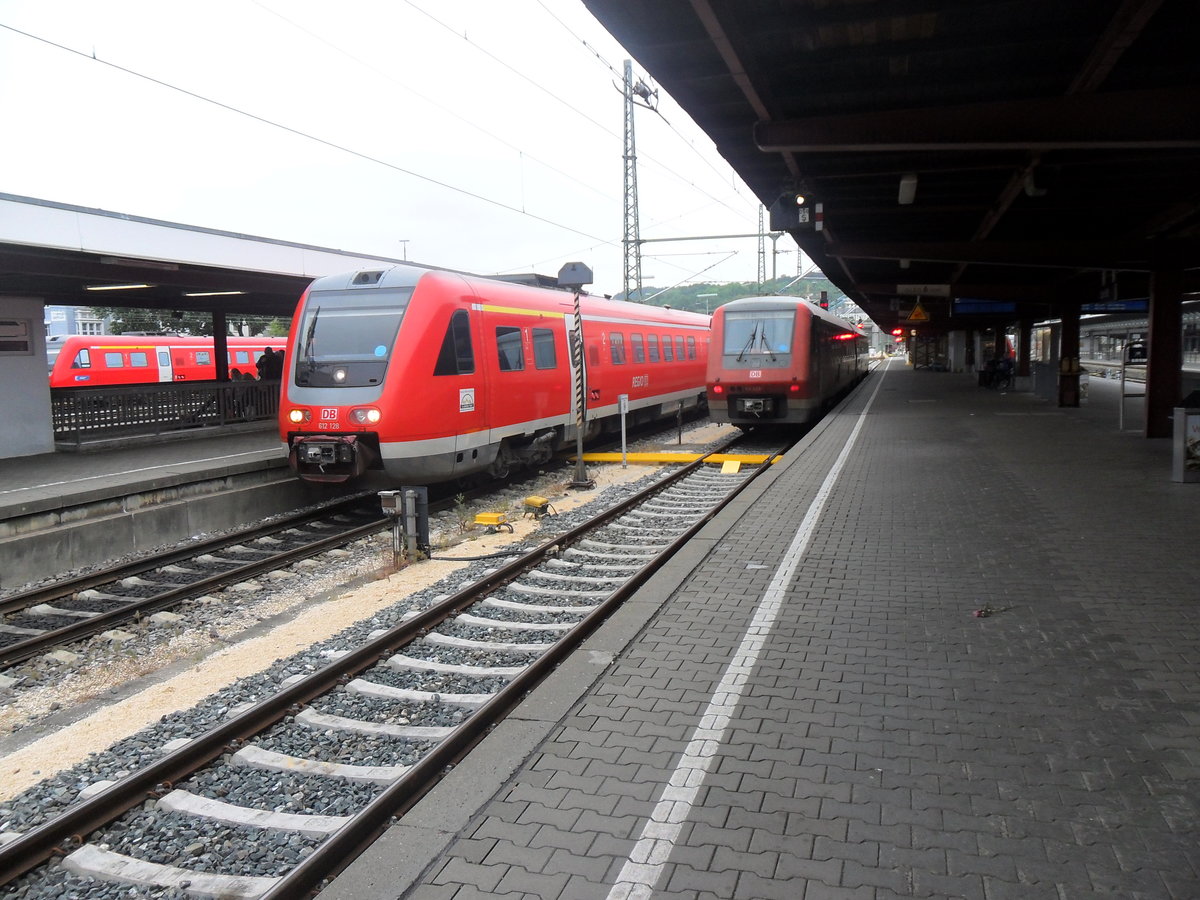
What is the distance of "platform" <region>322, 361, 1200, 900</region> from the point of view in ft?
9.90

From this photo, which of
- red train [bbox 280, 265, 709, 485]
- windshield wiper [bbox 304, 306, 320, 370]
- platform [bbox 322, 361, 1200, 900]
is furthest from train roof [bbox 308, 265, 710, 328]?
platform [bbox 322, 361, 1200, 900]

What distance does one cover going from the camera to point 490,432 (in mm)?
11664

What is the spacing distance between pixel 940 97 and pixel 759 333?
27.8 feet

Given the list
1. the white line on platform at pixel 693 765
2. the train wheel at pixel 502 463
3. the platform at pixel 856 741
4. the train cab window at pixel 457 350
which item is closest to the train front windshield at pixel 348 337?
the train cab window at pixel 457 350

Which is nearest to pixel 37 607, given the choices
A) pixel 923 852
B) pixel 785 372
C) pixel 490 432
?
pixel 490 432

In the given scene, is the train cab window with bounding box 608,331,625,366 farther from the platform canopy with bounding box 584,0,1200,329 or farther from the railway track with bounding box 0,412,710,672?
the railway track with bounding box 0,412,710,672

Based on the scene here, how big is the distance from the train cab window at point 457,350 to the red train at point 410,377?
0.04 feet

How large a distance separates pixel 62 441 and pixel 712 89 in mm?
11660

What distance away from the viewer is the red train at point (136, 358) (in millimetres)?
26203

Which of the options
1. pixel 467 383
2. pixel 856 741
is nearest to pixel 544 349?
pixel 467 383

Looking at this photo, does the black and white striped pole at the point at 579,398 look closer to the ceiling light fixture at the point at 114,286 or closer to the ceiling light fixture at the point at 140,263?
the ceiling light fixture at the point at 140,263

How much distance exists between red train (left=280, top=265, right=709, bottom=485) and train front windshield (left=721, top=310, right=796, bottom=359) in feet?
19.2

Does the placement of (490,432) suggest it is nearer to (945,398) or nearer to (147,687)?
(147,687)

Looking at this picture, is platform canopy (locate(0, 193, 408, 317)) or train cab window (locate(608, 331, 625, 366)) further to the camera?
train cab window (locate(608, 331, 625, 366))
